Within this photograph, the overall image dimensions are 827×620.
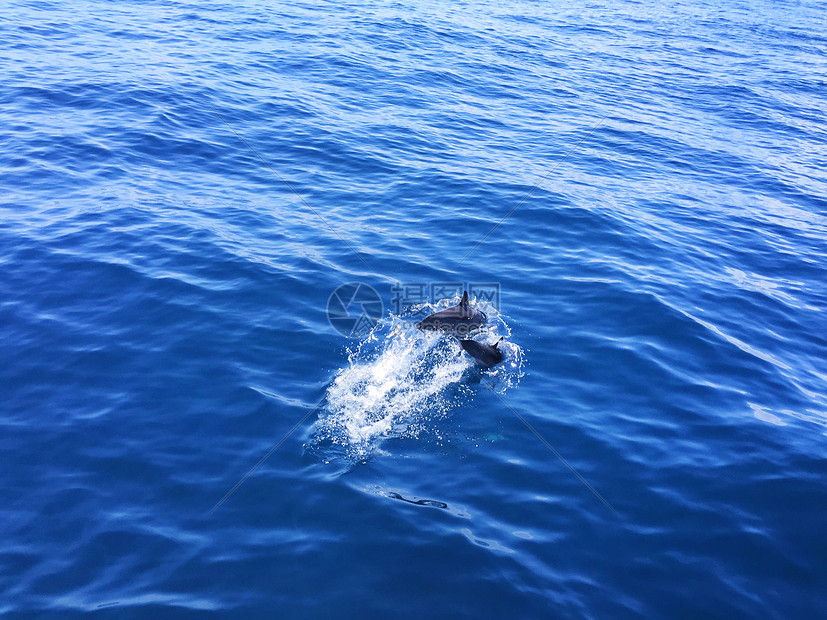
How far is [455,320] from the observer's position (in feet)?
41.4

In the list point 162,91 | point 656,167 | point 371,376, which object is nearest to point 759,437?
point 371,376

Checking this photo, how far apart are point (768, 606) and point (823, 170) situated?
22.3 meters

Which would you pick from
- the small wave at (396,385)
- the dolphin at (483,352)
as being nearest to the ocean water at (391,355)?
the small wave at (396,385)

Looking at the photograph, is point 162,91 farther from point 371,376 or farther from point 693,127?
point 693,127

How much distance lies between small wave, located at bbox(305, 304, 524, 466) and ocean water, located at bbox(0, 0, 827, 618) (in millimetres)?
62

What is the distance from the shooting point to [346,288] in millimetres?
14930

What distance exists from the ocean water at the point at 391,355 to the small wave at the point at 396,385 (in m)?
0.06

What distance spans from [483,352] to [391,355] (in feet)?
6.68

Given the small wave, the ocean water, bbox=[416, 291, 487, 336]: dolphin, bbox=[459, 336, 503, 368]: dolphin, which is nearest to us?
the ocean water

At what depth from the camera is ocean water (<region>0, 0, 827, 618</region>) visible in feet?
27.3

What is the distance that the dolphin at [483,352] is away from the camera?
12.2 metres

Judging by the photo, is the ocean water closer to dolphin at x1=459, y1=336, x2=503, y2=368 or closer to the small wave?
the small wave

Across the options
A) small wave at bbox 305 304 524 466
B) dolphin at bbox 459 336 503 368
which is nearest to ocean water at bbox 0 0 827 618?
small wave at bbox 305 304 524 466

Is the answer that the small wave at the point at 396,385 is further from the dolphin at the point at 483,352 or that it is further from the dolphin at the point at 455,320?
the dolphin at the point at 455,320
